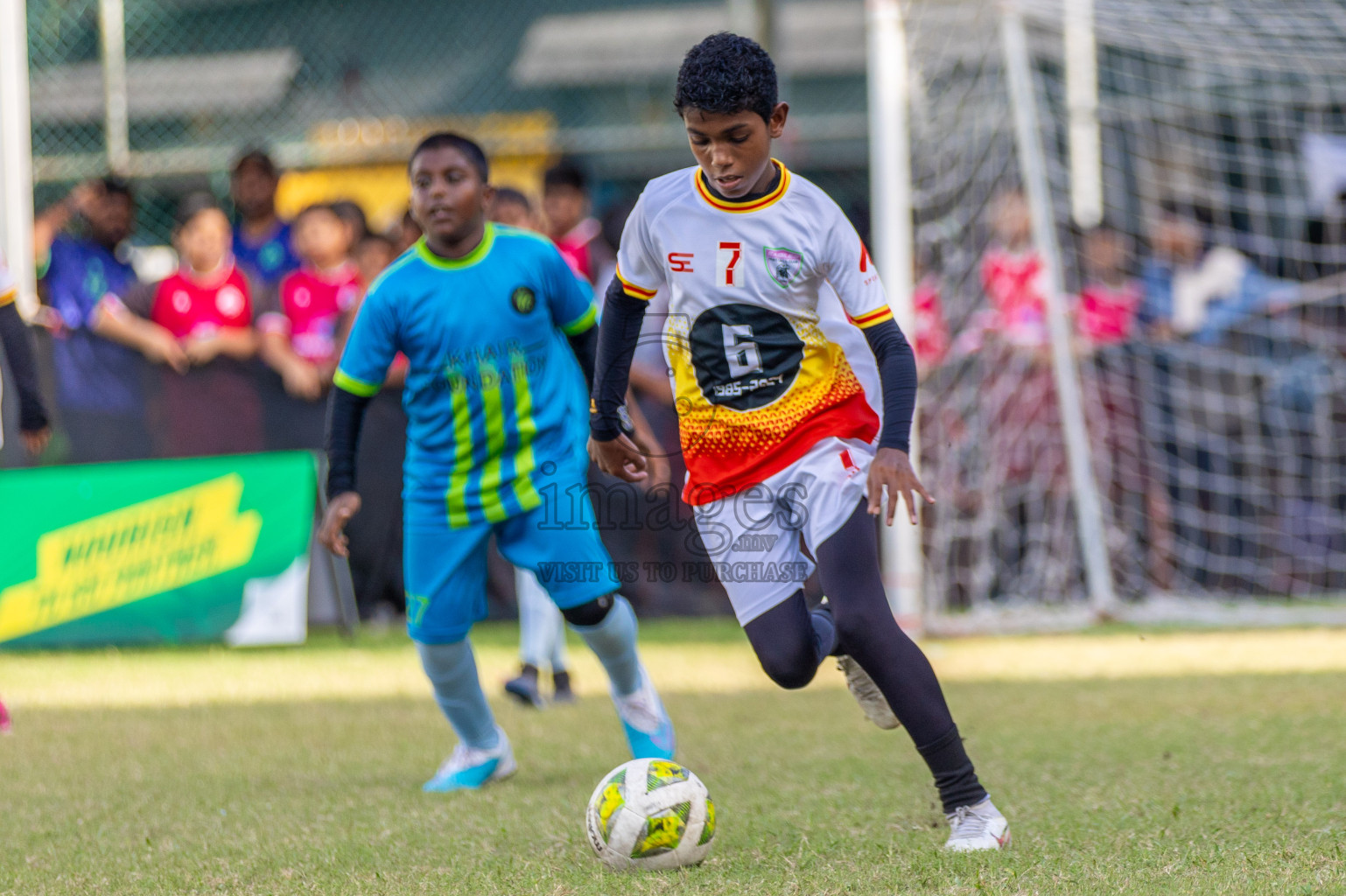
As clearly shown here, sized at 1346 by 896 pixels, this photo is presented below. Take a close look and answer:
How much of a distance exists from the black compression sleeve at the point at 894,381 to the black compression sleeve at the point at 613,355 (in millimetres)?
665

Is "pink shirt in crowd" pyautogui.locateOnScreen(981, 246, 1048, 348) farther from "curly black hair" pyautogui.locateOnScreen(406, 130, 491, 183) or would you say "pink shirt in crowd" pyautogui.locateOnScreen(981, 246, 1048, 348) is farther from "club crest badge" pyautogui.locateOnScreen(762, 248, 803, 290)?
"club crest badge" pyautogui.locateOnScreen(762, 248, 803, 290)

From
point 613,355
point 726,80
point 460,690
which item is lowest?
point 460,690

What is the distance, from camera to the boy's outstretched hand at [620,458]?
12.9ft

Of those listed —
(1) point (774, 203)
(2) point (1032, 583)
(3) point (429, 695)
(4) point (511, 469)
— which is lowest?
(2) point (1032, 583)

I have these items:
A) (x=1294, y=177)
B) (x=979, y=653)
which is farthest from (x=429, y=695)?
(x=1294, y=177)

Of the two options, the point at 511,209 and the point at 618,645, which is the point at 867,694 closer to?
the point at 618,645

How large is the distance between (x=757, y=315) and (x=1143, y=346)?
578 cm

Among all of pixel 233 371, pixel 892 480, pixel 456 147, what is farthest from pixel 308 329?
pixel 892 480

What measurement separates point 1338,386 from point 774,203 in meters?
6.39

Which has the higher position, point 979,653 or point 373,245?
point 373,245

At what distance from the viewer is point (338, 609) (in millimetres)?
8180

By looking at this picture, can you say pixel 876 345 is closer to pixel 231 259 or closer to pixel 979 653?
pixel 979 653

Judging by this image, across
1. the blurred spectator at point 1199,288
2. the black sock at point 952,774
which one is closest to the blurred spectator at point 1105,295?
the blurred spectator at point 1199,288

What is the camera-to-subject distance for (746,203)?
362 cm
